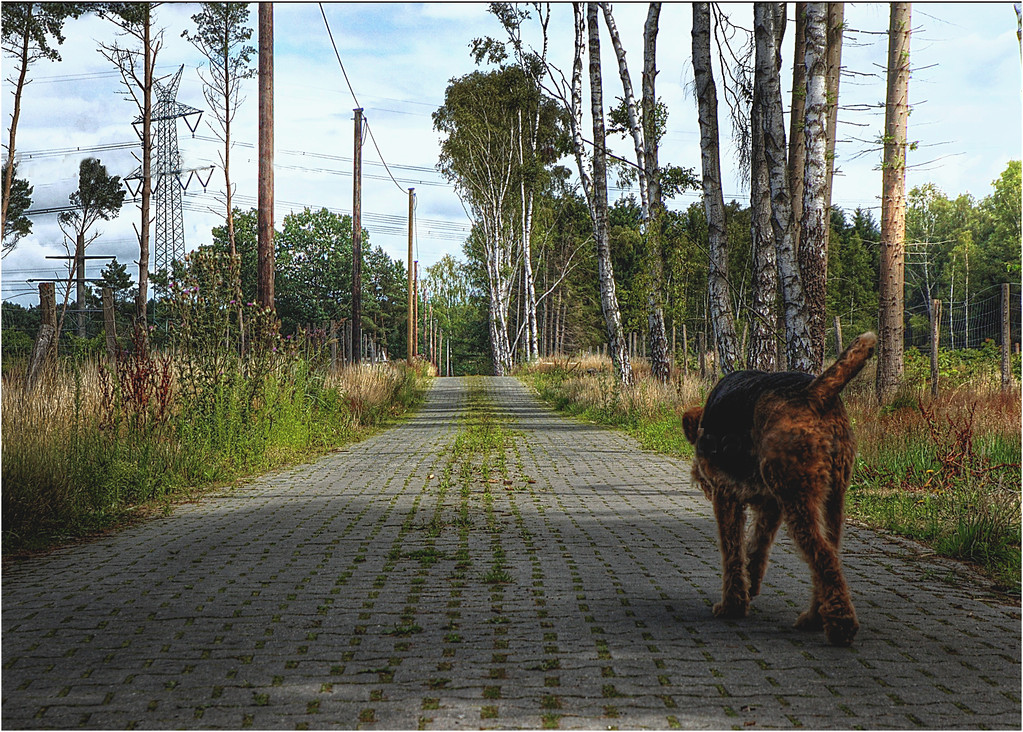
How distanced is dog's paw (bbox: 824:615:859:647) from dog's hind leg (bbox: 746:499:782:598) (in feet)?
1.90

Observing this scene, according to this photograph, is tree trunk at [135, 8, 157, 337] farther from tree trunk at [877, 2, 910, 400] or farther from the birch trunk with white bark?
tree trunk at [877, 2, 910, 400]

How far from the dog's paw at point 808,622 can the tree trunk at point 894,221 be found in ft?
40.4

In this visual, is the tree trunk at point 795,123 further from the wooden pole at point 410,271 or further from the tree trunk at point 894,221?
the wooden pole at point 410,271

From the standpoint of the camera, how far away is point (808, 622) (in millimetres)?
4012

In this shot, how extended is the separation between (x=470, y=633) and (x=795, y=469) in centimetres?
166

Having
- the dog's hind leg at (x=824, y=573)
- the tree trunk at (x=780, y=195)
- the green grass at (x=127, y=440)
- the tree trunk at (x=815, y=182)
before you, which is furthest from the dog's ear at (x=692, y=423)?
the tree trunk at (x=780, y=195)

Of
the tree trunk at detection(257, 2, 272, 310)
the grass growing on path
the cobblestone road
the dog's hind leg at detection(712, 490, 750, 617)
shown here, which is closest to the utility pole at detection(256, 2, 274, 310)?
the tree trunk at detection(257, 2, 272, 310)

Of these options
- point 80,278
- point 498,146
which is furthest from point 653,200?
point 498,146

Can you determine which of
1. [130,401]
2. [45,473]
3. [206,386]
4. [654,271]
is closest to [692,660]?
[45,473]

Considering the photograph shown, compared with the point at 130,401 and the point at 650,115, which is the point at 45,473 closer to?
the point at 130,401

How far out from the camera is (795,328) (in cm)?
1148

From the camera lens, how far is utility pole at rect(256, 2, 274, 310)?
Answer: 14.8m

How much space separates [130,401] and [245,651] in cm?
641

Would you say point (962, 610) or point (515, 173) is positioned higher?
point (515, 173)
